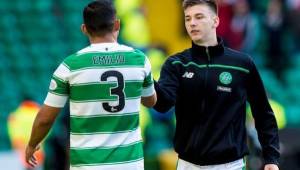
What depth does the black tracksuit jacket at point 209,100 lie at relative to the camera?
588cm

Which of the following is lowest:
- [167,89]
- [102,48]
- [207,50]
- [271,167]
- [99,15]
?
[271,167]

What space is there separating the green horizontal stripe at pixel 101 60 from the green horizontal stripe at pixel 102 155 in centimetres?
48

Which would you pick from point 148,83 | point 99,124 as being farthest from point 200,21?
point 99,124

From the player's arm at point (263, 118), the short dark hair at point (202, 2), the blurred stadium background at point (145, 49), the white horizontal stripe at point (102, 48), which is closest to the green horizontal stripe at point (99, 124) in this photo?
the white horizontal stripe at point (102, 48)

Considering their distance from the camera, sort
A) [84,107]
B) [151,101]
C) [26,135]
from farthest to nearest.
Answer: [26,135] < [151,101] < [84,107]

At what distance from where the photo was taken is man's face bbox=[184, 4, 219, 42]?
5.89m

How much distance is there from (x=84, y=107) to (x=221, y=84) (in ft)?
3.39

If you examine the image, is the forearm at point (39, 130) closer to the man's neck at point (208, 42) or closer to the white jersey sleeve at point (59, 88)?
the white jersey sleeve at point (59, 88)

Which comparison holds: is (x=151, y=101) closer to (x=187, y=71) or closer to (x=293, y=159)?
(x=187, y=71)

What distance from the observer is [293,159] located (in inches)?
419

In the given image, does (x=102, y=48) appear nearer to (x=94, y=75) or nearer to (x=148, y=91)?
(x=94, y=75)

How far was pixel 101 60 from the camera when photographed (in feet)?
17.5

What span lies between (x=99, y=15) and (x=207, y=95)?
99 cm

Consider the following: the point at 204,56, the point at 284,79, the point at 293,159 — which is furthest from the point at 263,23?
the point at 204,56
